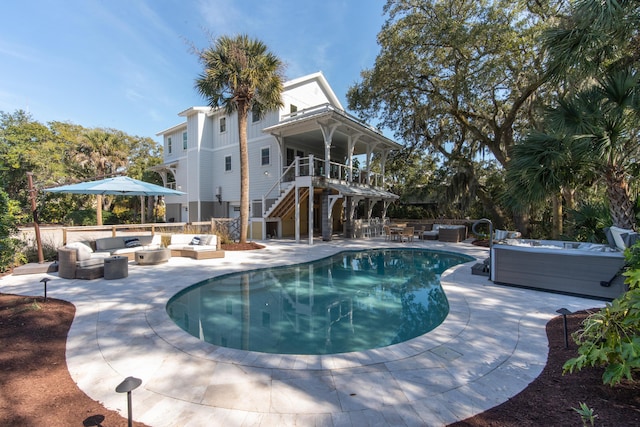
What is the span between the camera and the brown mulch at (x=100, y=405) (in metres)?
2.19

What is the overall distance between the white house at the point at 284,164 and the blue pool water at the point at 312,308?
5895 millimetres

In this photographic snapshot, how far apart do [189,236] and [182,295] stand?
16.7 feet

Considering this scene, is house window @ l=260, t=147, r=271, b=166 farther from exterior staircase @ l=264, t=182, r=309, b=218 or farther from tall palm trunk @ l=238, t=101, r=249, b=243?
tall palm trunk @ l=238, t=101, r=249, b=243

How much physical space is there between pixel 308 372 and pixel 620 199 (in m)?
7.97

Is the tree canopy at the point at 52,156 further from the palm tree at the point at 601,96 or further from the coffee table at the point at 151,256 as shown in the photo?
the palm tree at the point at 601,96

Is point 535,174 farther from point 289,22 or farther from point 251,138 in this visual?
point 251,138

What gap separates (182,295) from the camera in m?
6.12

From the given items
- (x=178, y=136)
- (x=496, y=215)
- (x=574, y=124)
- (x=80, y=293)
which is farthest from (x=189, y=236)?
(x=496, y=215)

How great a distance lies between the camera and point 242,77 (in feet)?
37.0

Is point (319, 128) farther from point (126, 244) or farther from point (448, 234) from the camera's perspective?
point (126, 244)

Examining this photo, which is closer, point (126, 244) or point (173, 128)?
point (126, 244)

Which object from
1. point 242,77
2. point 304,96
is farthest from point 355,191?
point 304,96

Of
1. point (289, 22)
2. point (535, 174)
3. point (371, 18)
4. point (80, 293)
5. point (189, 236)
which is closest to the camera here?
point (80, 293)

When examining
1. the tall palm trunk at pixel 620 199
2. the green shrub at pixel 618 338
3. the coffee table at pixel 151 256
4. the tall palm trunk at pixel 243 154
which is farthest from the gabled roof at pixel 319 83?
the green shrub at pixel 618 338
